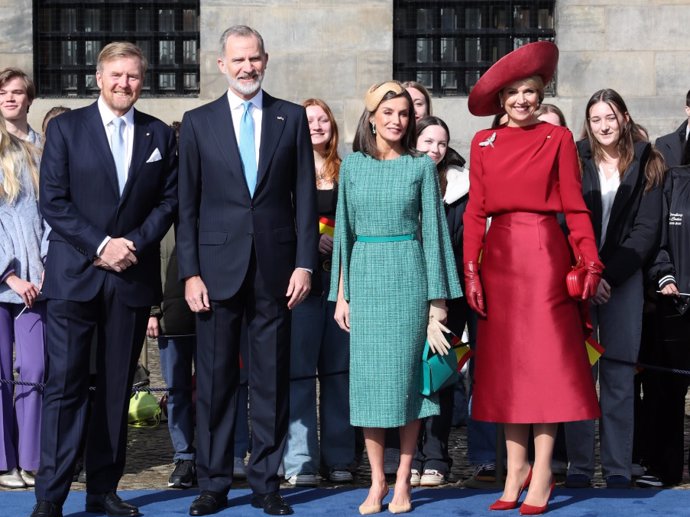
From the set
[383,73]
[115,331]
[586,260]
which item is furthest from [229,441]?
[383,73]

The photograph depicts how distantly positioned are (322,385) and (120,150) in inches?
72.5

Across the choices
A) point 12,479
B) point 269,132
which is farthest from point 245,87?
point 12,479

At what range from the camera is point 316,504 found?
22.9ft

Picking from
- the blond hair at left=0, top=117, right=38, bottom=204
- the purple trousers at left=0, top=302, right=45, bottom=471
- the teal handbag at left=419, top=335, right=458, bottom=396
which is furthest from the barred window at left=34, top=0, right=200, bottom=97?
the teal handbag at left=419, top=335, right=458, bottom=396

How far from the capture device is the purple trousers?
7.68m

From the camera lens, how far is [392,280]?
673 cm

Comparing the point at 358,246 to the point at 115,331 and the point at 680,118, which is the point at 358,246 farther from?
the point at 680,118

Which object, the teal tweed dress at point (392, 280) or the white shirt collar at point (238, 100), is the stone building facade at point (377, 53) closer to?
the white shirt collar at point (238, 100)

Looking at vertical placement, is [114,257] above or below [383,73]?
below

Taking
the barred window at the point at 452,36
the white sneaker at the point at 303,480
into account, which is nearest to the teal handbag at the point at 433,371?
the white sneaker at the point at 303,480

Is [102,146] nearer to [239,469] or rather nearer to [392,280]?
[392,280]

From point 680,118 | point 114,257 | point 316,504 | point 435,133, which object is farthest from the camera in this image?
point 680,118

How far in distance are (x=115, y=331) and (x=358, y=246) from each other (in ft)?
3.91

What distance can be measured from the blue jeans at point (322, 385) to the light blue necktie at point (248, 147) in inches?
44.3
